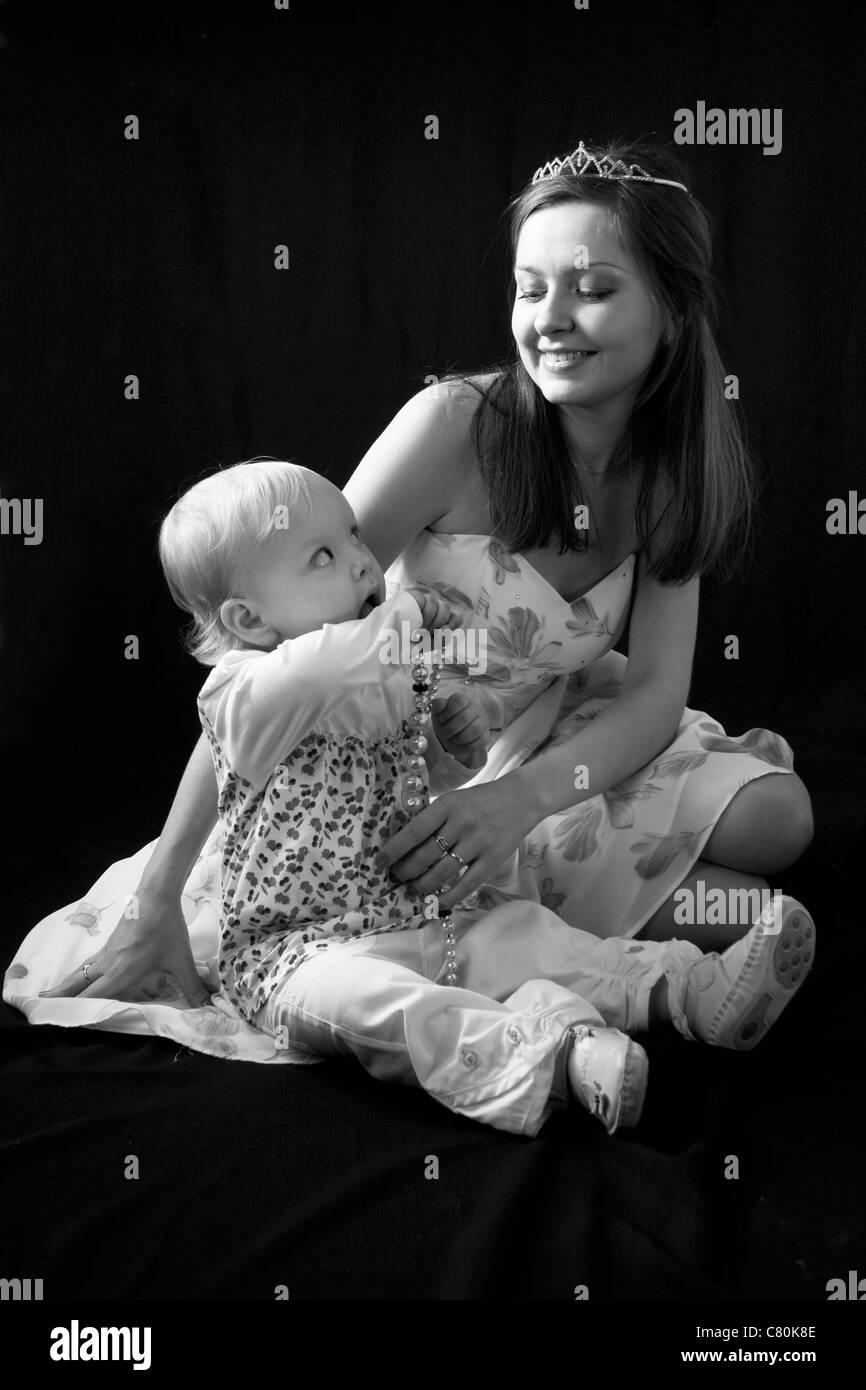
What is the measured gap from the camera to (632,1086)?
1383mm

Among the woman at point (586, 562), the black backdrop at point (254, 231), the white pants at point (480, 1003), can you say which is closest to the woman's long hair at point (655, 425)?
the woman at point (586, 562)

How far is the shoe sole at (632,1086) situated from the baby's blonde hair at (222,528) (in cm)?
58

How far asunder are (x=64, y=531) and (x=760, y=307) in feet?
4.31

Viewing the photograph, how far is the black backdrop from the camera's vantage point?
2668mm

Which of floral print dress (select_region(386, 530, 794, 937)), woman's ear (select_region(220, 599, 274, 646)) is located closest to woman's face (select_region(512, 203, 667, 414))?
floral print dress (select_region(386, 530, 794, 937))

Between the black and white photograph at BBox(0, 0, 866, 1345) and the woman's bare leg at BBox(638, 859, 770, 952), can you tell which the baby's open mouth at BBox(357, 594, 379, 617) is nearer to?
the black and white photograph at BBox(0, 0, 866, 1345)

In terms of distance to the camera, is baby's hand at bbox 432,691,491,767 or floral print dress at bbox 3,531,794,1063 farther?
floral print dress at bbox 3,531,794,1063

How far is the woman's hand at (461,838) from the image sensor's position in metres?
1.62

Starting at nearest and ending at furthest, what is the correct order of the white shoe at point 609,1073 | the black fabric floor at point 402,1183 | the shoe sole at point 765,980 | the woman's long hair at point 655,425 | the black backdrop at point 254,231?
1. the black fabric floor at point 402,1183
2. the white shoe at point 609,1073
3. the shoe sole at point 765,980
4. the woman's long hair at point 655,425
5. the black backdrop at point 254,231

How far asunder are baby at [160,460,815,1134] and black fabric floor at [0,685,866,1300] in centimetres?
6

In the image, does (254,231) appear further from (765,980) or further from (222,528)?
(765,980)

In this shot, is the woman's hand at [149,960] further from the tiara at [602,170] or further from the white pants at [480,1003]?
the tiara at [602,170]

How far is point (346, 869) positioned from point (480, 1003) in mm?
215
